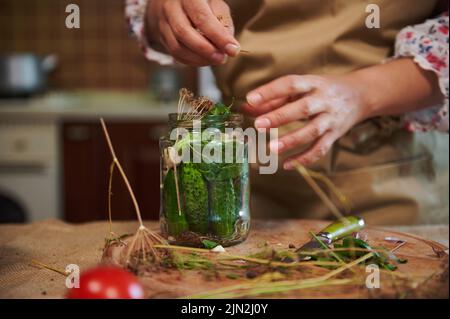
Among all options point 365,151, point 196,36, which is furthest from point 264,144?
point 196,36

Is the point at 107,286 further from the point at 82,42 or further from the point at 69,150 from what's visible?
the point at 82,42

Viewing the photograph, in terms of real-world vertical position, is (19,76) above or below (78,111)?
above

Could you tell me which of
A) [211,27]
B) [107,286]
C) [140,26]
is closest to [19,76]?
[140,26]

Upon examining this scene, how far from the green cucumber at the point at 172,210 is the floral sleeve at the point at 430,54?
1.45 ft

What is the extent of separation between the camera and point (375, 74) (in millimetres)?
868

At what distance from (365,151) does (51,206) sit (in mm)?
1465

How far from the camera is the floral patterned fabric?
891 millimetres

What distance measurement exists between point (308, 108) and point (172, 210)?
22 cm

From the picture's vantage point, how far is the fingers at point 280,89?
72cm

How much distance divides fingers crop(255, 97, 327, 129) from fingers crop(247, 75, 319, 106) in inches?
0.6

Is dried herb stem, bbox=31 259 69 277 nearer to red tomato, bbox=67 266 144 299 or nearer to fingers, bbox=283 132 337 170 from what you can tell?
red tomato, bbox=67 266 144 299

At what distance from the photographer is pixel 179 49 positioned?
0.84 metres
